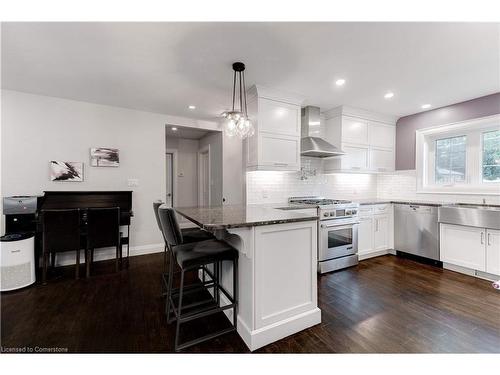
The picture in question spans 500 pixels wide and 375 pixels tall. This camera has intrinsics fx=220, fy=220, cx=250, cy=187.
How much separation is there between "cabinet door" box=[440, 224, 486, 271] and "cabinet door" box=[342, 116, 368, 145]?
6.01 ft

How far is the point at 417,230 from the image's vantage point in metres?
3.56

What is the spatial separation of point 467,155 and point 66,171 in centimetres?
629

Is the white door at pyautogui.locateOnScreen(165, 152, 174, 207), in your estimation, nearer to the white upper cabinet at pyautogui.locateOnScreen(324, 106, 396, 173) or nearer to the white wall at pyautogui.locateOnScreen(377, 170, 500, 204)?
the white upper cabinet at pyautogui.locateOnScreen(324, 106, 396, 173)

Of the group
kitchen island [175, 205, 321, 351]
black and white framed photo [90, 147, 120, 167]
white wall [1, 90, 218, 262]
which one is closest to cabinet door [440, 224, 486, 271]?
kitchen island [175, 205, 321, 351]

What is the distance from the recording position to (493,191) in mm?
3242

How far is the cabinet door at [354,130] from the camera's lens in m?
3.80

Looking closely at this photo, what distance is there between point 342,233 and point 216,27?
9.84 ft

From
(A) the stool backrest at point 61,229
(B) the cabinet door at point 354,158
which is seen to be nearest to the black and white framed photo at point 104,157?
(A) the stool backrest at point 61,229

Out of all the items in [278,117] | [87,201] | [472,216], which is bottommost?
[472,216]

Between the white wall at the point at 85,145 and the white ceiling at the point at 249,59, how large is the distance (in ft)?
0.85

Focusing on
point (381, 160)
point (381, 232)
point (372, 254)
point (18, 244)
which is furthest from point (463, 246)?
point (18, 244)

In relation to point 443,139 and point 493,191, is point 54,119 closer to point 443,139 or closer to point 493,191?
point 443,139

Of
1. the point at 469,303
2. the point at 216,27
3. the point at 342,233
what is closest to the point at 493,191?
the point at 469,303

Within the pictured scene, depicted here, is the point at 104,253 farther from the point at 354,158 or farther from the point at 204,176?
the point at 354,158
